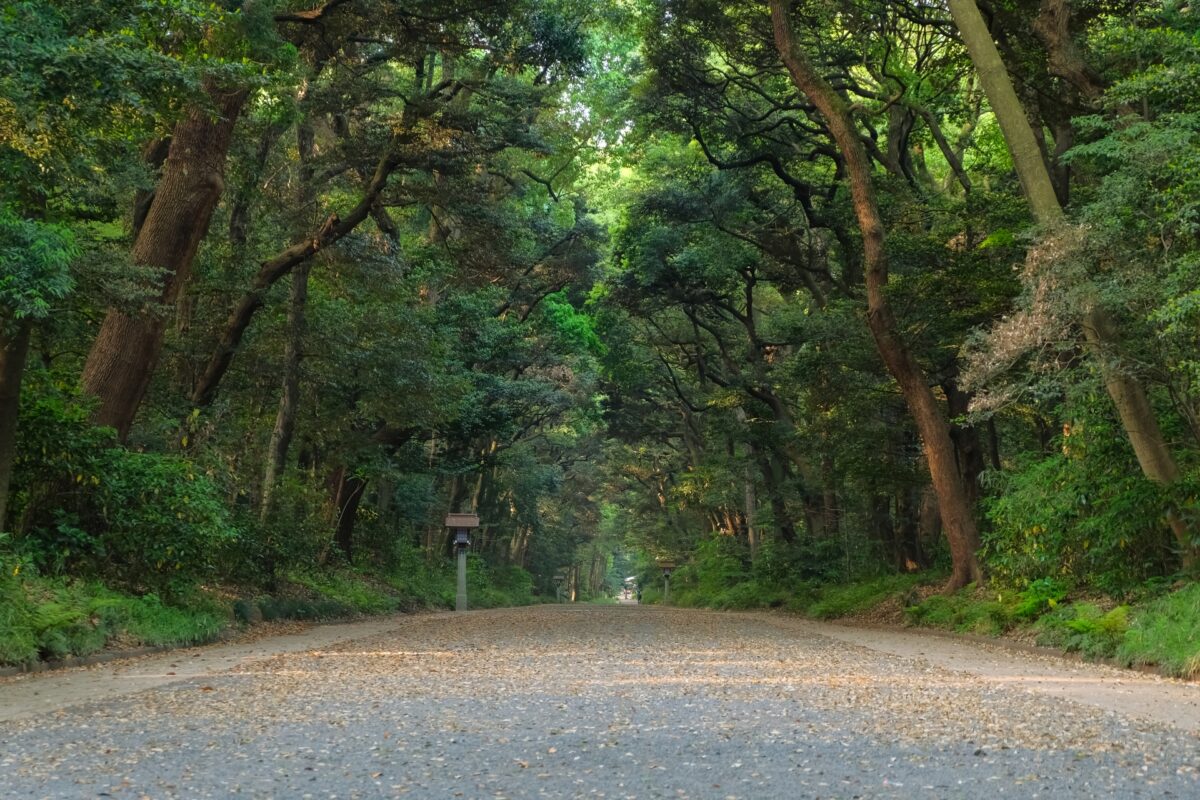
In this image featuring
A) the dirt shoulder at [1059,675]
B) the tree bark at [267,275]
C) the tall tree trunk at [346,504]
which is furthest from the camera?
the tall tree trunk at [346,504]

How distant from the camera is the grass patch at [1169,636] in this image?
8211 millimetres

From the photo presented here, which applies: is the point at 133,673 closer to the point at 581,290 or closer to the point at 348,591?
the point at 348,591

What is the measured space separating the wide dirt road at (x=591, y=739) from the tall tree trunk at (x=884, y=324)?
6984 millimetres

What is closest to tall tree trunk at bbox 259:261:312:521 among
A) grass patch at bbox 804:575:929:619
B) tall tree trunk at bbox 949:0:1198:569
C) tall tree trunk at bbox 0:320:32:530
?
tall tree trunk at bbox 0:320:32:530

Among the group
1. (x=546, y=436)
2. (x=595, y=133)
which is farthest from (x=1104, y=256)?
(x=546, y=436)

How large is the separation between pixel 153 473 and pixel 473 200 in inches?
335

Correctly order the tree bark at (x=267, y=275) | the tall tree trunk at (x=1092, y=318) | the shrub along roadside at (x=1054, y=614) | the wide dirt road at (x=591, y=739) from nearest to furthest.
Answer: the wide dirt road at (x=591, y=739) < the shrub along roadside at (x=1054, y=614) < the tall tree trunk at (x=1092, y=318) < the tree bark at (x=267, y=275)

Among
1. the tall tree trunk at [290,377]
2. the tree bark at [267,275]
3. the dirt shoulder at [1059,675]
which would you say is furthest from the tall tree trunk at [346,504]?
the dirt shoulder at [1059,675]

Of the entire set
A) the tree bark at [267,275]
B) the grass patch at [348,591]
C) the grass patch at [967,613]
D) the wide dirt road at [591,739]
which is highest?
the tree bark at [267,275]

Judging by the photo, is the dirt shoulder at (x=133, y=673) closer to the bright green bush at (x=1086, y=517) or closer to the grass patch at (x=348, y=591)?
the grass patch at (x=348, y=591)

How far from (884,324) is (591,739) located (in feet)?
36.2

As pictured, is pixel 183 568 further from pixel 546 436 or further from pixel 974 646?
pixel 546 436

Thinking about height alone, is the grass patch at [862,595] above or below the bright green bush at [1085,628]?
above

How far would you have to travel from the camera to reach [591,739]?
5188 millimetres
